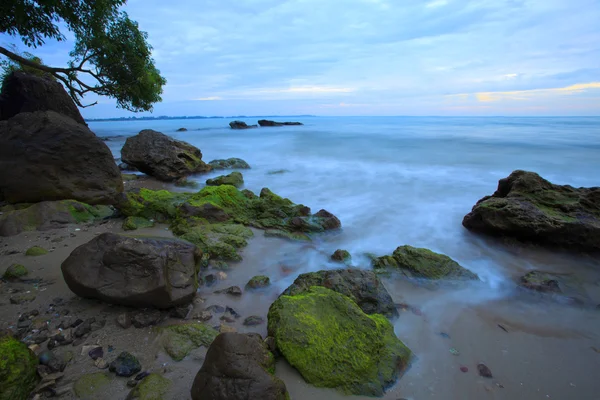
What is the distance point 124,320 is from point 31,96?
33.1ft

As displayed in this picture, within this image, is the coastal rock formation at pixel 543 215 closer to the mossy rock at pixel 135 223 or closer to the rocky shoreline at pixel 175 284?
the rocky shoreline at pixel 175 284

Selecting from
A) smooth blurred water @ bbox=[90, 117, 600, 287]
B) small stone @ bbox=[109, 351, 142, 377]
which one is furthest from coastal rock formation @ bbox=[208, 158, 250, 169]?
small stone @ bbox=[109, 351, 142, 377]

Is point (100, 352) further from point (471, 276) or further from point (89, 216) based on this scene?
point (471, 276)

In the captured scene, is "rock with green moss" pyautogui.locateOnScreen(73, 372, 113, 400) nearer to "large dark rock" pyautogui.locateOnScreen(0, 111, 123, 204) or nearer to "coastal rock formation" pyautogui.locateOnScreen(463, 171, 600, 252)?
"large dark rock" pyautogui.locateOnScreen(0, 111, 123, 204)

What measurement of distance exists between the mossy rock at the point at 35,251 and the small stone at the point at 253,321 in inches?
127

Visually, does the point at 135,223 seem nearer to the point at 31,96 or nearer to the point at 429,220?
the point at 429,220

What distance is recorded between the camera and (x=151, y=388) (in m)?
2.63

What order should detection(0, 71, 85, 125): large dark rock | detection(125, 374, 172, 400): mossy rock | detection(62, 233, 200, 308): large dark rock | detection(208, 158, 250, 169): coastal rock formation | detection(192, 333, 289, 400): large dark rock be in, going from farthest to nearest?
detection(208, 158, 250, 169): coastal rock formation → detection(0, 71, 85, 125): large dark rock → detection(62, 233, 200, 308): large dark rock → detection(125, 374, 172, 400): mossy rock → detection(192, 333, 289, 400): large dark rock

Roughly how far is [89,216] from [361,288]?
543cm

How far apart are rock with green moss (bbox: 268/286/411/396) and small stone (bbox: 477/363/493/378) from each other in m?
0.68

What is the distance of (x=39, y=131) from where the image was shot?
6.98 metres

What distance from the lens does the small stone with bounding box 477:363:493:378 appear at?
3.17 m

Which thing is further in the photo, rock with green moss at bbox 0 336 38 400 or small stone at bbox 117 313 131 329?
small stone at bbox 117 313 131 329

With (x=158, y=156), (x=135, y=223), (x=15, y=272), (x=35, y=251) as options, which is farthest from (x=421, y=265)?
(x=158, y=156)
